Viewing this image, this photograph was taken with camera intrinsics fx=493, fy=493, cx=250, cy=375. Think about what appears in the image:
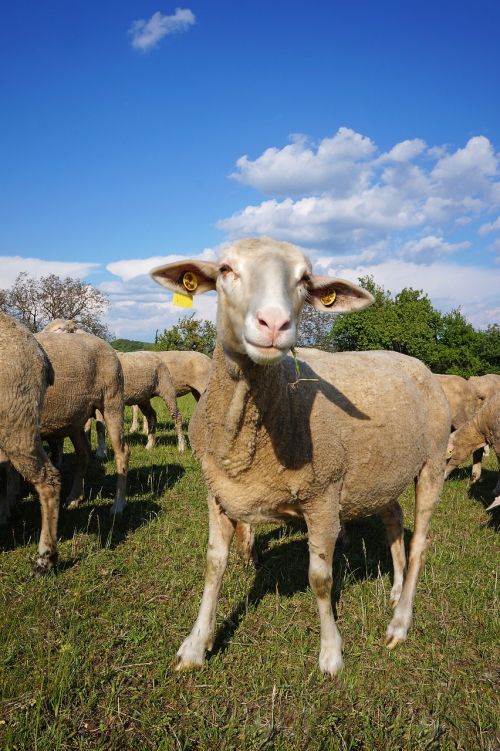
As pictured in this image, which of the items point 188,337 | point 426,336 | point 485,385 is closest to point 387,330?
point 426,336

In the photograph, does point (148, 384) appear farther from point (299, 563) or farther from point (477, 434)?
point (299, 563)

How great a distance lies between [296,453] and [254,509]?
1.54ft

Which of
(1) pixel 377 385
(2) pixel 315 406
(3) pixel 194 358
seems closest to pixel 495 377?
(3) pixel 194 358

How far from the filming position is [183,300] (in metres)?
3.38

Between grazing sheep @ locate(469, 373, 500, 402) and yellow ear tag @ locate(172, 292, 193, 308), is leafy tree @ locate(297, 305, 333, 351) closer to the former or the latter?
grazing sheep @ locate(469, 373, 500, 402)

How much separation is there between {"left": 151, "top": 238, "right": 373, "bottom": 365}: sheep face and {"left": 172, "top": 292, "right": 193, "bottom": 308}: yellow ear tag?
0.04 meters

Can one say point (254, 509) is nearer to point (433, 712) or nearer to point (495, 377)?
point (433, 712)

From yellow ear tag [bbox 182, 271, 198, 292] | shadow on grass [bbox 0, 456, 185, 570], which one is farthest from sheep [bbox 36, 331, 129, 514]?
yellow ear tag [bbox 182, 271, 198, 292]

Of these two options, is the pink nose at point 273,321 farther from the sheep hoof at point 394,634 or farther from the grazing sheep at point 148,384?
the grazing sheep at point 148,384

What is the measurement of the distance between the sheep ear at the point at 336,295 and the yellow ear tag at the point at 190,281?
0.77 meters

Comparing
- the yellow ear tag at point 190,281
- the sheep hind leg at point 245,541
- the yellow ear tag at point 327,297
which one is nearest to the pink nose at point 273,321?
the yellow ear tag at point 327,297

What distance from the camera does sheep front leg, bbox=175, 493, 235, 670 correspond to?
350 cm

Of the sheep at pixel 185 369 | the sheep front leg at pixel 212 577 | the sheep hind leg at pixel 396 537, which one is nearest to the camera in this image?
the sheep front leg at pixel 212 577

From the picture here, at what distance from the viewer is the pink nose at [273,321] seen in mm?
2396
